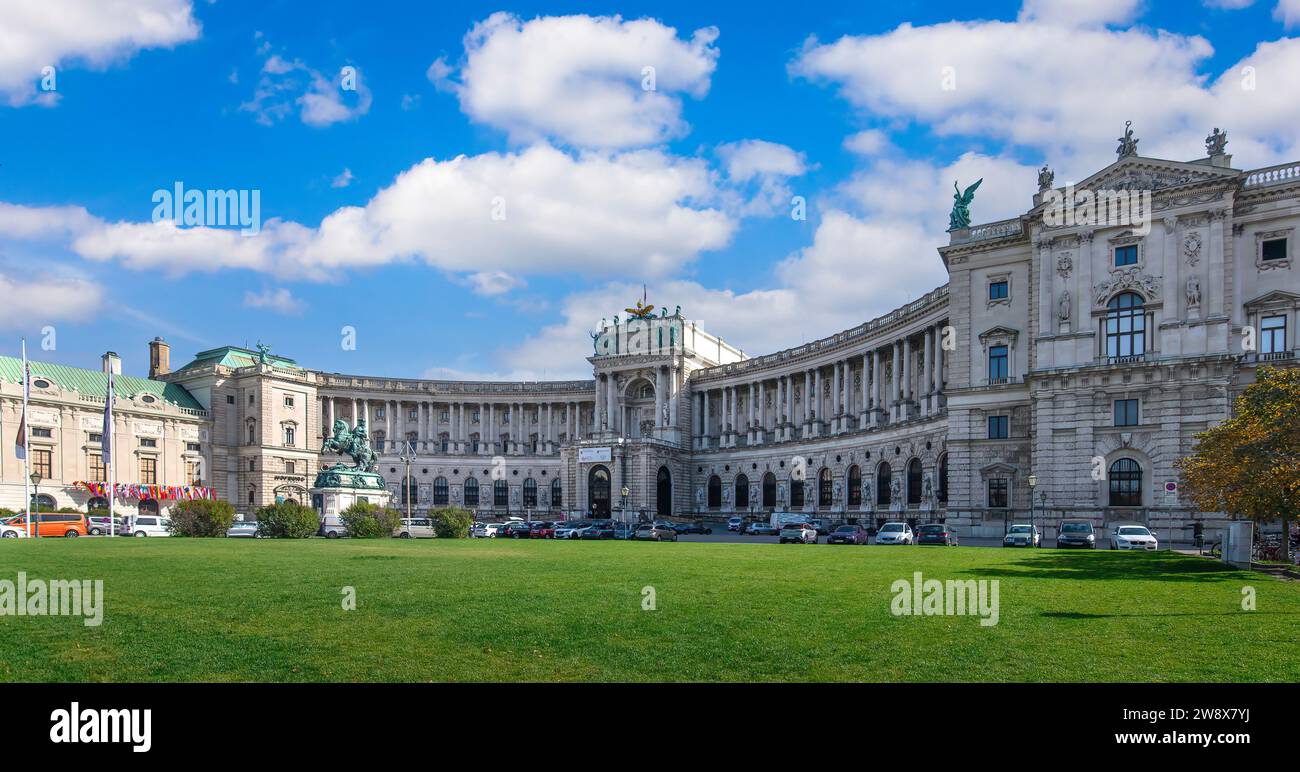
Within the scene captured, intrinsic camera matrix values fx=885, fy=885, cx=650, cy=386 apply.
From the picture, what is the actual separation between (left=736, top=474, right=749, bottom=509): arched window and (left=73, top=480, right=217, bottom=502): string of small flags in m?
60.7

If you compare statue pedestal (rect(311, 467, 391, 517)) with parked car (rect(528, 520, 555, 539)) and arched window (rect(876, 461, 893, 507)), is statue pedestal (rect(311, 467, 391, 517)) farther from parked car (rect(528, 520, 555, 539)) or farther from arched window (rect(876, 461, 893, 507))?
arched window (rect(876, 461, 893, 507))

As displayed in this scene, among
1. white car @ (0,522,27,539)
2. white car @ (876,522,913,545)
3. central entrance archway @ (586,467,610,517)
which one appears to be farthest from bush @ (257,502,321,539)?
central entrance archway @ (586,467,610,517)

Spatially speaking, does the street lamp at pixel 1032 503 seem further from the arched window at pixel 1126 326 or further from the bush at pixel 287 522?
the bush at pixel 287 522

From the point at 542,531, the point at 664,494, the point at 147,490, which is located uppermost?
the point at 147,490

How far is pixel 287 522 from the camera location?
56688 mm

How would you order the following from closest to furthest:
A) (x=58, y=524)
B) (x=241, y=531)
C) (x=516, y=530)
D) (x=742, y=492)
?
(x=241, y=531)
(x=58, y=524)
(x=516, y=530)
(x=742, y=492)

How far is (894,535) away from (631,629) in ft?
133

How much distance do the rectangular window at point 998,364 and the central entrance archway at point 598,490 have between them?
54760 millimetres

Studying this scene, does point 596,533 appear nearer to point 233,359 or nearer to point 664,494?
point 664,494

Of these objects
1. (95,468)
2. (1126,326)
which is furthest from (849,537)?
(95,468)

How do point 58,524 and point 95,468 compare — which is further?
point 95,468

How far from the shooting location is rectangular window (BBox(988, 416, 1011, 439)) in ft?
209

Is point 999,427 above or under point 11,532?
above

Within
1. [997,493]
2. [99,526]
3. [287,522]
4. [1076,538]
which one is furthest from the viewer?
[99,526]
